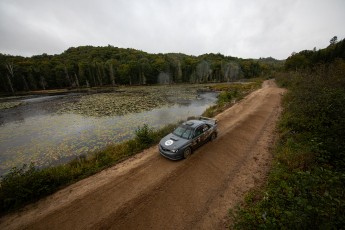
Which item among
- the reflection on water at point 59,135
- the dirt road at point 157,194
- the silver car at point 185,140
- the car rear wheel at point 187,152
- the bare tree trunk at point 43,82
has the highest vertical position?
the bare tree trunk at point 43,82

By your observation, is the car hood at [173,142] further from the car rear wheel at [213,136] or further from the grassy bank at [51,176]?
the car rear wheel at [213,136]

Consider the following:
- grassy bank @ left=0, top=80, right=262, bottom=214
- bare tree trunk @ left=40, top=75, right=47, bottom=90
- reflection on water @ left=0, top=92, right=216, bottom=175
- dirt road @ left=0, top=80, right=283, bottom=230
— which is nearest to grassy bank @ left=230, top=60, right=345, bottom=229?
dirt road @ left=0, top=80, right=283, bottom=230

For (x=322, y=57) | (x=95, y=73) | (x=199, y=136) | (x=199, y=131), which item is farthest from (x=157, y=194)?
(x=95, y=73)

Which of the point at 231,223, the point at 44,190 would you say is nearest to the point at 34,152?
the point at 44,190

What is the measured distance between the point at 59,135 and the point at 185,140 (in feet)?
47.6

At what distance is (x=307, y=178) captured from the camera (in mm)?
Result: 5797

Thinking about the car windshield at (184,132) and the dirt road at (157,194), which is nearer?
the dirt road at (157,194)

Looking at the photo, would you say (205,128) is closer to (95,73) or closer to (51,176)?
(51,176)

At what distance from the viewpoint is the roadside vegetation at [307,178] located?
4.04 metres

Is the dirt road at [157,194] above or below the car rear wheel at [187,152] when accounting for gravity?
below

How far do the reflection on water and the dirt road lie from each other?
6120 mm

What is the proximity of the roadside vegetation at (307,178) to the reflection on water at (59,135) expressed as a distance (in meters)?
12.1

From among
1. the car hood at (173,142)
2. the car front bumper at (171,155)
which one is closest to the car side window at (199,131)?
the car hood at (173,142)

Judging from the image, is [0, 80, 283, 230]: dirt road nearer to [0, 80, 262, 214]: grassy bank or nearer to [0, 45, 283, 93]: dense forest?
[0, 80, 262, 214]: grassy bank
